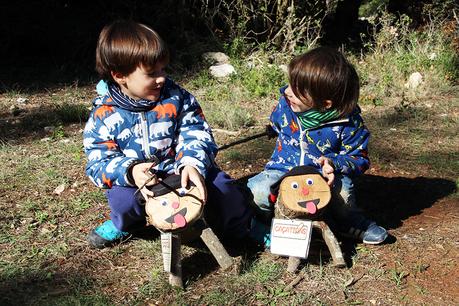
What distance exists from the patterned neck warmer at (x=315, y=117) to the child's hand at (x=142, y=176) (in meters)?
0.79

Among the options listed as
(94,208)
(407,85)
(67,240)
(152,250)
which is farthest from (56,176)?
(407,85)

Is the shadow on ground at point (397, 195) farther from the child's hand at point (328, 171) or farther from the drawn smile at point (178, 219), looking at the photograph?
the drawn smile at point (178, 219)

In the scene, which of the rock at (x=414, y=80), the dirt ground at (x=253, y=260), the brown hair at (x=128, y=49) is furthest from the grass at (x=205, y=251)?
the brown hair at (x=128, y=49)

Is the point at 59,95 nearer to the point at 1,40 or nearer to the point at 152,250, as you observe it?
the point at 1,40

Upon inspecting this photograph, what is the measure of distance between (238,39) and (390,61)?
200 centimetres

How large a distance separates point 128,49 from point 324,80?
90 centimetres

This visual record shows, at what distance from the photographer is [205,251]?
8.57 feet

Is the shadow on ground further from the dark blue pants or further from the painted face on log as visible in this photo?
the painted face on log

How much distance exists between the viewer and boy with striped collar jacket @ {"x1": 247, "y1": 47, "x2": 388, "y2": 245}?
243 centimetres

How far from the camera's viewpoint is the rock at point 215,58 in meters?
6.91

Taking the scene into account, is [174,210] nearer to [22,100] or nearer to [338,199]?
[338,199]

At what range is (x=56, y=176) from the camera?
3.52 m

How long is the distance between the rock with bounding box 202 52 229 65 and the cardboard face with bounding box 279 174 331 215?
4.75m

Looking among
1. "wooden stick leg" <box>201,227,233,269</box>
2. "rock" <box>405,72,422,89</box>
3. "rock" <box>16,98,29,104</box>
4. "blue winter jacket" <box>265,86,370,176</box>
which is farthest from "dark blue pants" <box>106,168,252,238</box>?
"rock" <box>405,72,422,89</box>
